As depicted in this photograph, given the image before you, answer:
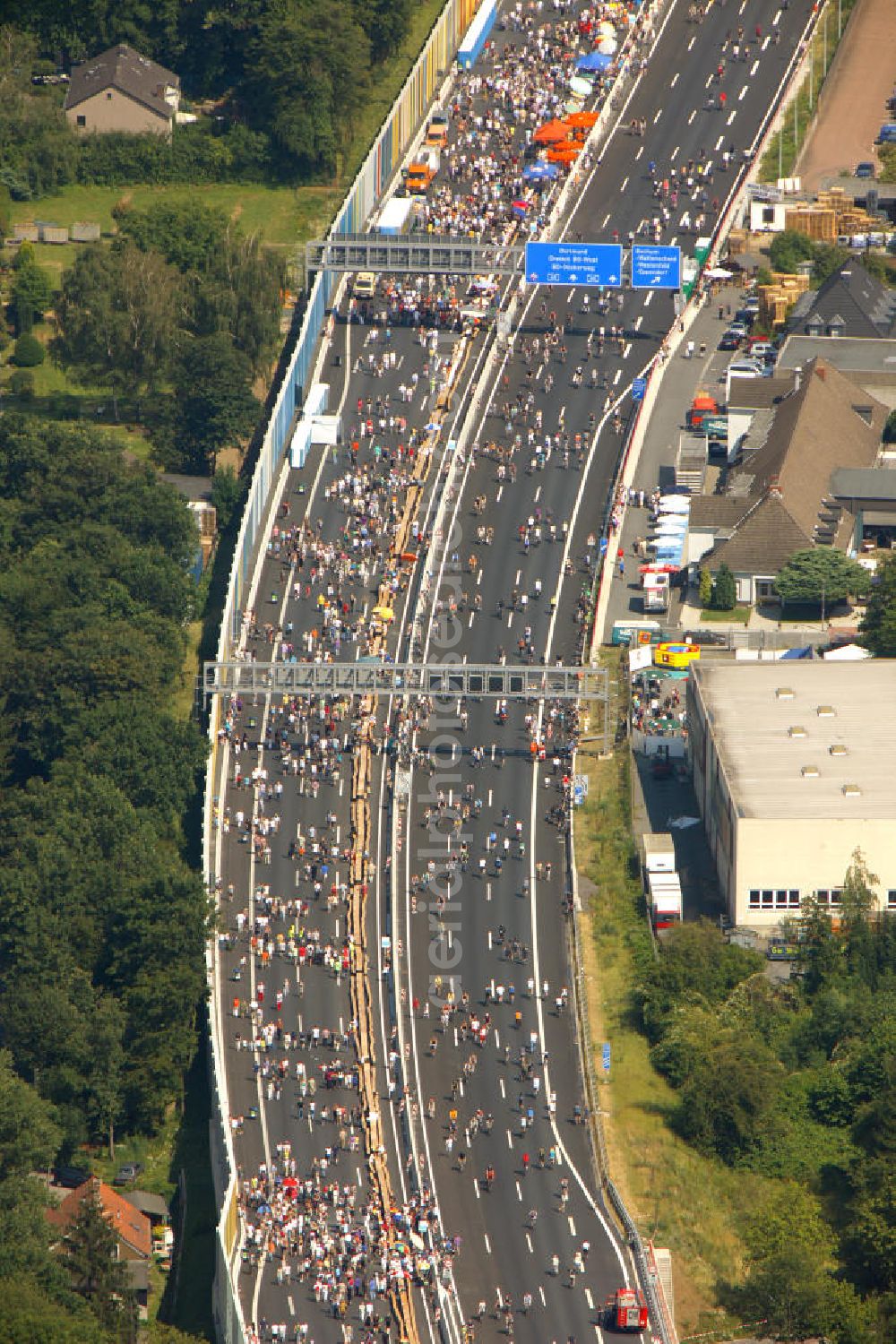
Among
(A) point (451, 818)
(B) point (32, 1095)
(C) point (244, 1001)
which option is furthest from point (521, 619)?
(B) point (32, 1095)

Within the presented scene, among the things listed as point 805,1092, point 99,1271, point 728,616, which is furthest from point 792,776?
point 99,1271

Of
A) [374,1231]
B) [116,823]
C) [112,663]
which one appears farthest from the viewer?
[112,663]

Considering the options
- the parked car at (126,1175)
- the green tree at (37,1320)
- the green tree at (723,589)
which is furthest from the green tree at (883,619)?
the green tree at (37,1320)

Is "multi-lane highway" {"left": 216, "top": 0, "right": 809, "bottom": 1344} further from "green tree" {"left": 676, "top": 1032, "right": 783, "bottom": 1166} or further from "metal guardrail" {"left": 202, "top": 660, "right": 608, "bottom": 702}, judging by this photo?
"green tree" {"left": 676, "top": 1032, "right": 783, "bottom": 1166}

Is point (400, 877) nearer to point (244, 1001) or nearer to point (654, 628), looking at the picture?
point (244, 1001)

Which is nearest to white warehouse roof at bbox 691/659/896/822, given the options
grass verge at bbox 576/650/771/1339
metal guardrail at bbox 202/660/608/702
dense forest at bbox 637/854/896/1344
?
dense forest at bbox 637/854/896/1344

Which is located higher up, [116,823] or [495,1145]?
[116,823]
